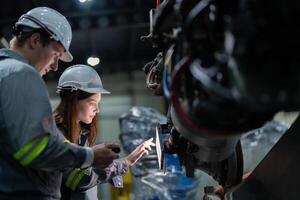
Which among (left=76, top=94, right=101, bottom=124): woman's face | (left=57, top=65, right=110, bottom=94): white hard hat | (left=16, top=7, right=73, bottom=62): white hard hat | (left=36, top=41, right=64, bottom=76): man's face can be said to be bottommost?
(left=76, top=94, right=101, bottom=124): woman's face

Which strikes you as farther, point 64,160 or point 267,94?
point 64,160

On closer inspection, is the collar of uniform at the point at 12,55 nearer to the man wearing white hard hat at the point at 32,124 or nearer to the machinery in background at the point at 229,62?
the man wearing white hard hat at the point at 32,124

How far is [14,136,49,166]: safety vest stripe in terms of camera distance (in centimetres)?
193

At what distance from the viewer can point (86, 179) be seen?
2764 millimetres

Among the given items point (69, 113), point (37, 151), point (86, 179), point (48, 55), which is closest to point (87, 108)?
point (69, 113)

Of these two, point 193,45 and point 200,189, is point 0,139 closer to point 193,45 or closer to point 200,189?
point 193,45

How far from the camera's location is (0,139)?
6.73 feet

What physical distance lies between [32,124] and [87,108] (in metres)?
1.04

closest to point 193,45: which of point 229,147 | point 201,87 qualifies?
point 201,87

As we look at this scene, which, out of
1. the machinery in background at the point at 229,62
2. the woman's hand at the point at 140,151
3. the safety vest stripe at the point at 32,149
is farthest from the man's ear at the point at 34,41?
the woman's hand at the point at 140,151

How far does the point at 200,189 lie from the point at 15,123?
3.45m

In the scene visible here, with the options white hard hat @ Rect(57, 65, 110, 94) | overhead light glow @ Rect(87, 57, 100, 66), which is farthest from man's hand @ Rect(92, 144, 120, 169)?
overhead light glow @ Rect(87, 57, 100, 66)

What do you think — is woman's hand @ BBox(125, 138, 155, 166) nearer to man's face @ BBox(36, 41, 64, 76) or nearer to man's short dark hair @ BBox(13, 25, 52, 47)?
man's face @ BBox(36, 41, 64, 76)

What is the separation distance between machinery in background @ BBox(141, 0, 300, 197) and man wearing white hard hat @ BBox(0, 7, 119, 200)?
1.71 feet
